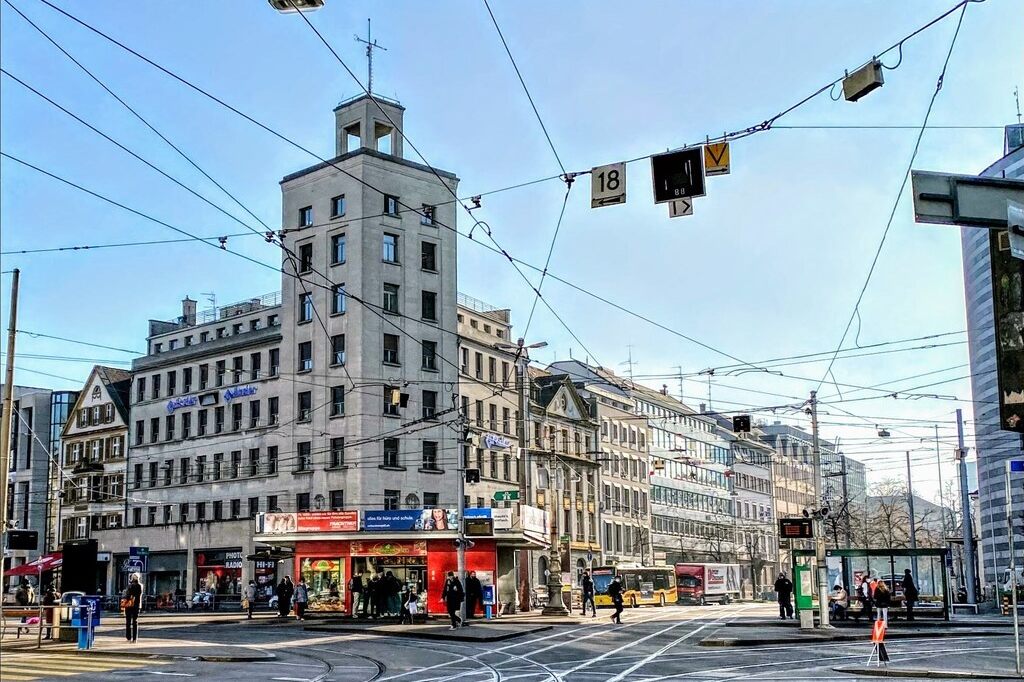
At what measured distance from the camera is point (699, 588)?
268 ft

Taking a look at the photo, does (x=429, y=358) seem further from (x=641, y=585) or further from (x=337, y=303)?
(x=641, y=585)

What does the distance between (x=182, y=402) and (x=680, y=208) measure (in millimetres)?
57906

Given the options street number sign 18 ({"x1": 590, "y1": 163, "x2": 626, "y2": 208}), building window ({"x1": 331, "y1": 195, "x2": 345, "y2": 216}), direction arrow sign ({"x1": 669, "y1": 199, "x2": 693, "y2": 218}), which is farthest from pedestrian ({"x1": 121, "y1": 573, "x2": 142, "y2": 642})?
building window ({"x1": 331, "y1": 195, "x2": 345, "y2": 216})

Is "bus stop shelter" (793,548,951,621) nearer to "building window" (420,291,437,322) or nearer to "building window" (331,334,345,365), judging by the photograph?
"building window" (420,291,437,322)

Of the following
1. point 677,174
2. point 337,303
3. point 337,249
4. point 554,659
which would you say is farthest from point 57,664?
point 337,249

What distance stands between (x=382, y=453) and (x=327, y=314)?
314 inches

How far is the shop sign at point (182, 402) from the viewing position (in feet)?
232

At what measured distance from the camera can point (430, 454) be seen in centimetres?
6241

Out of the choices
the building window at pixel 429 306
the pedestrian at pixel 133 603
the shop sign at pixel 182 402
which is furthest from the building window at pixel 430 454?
the pedestrian at pixel 133 603

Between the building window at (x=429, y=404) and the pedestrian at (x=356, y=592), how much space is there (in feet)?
45.3

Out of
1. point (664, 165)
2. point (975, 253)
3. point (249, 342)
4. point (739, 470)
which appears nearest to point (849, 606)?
point (664, 165)

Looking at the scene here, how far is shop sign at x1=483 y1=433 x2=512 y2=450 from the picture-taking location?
2702 inches

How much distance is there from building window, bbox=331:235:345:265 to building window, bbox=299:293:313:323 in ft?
9.38

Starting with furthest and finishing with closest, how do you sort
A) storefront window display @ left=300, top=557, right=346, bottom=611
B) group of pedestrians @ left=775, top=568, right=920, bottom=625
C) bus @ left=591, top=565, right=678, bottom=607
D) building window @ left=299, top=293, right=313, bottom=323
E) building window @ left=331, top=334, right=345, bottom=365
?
1. bus @ left=591, top=565, right=678, bottom=607
2. building window @ left=299, top=293, right=313, bottom=323
3. building window @ left=331, top=334, right=345, bottom=365
4. storefront window display @ left=300, top=557, right=346, bottom=611
5. group of pedestrians @ left=775, top=568, right=920, bottom=625
